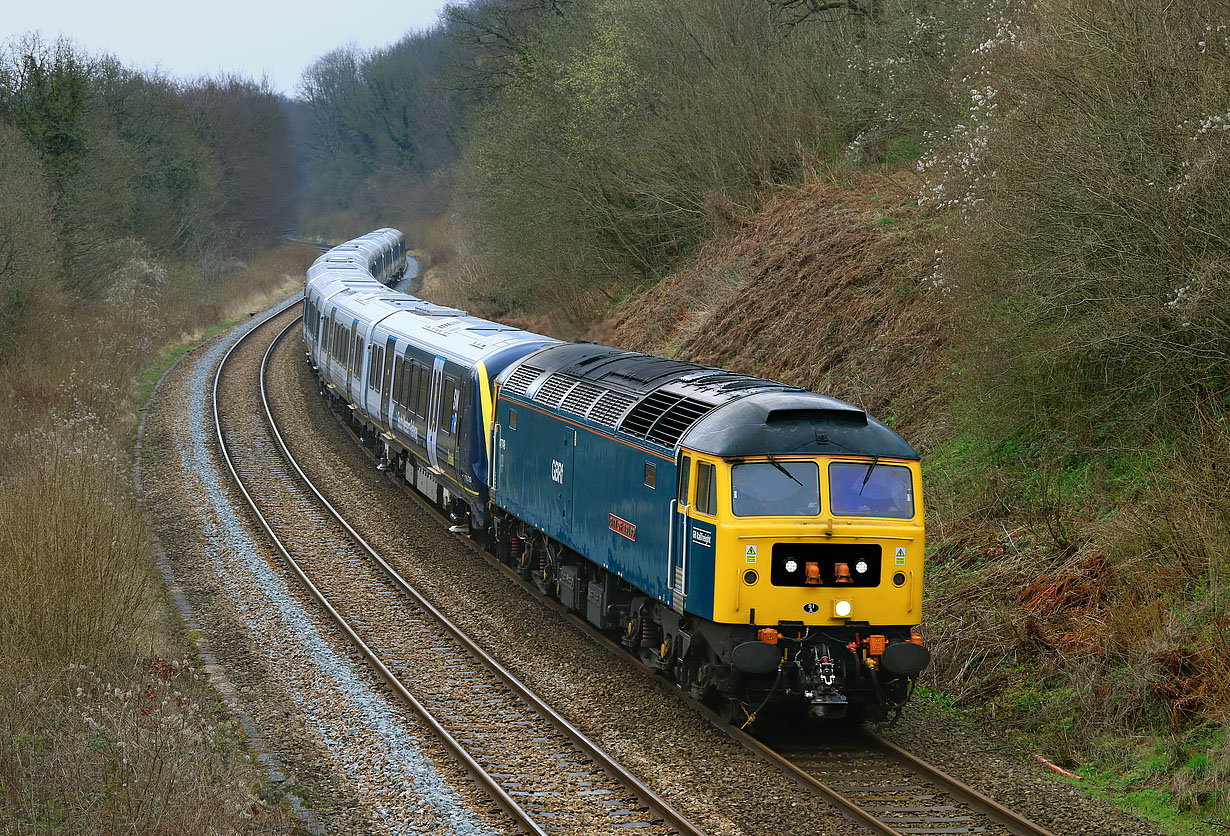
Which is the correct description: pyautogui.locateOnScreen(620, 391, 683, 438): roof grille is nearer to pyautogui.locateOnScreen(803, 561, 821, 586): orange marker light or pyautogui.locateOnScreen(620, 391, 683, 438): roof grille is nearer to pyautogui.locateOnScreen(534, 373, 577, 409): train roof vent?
pyautogui.locateOnScreen(534, 373, 577, 409): train roof vent

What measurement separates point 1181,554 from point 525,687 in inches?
242

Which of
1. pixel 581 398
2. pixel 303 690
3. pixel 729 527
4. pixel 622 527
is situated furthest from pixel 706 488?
pixel 303 690

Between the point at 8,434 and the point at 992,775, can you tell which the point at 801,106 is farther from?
the point at 992,775

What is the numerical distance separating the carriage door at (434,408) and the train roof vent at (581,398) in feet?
17.1

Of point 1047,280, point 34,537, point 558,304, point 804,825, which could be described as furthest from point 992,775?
point 558,304

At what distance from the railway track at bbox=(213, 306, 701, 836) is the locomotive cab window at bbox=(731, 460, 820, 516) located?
95.3 inches

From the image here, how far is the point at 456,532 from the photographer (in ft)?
60.5

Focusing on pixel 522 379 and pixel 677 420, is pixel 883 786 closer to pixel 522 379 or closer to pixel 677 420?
pixel 677 420

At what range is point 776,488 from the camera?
10102 mm

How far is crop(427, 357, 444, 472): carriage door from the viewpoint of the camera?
18516 millimetres

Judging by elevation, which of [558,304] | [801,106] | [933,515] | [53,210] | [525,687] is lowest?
[525,687]

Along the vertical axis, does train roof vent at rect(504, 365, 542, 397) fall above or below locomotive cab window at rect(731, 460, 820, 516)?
above

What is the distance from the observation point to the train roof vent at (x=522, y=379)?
15.2m

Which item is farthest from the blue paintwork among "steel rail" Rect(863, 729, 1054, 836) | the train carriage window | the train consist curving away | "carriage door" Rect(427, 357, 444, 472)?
"carriage door" Rect(427, 357, 444, 472)
